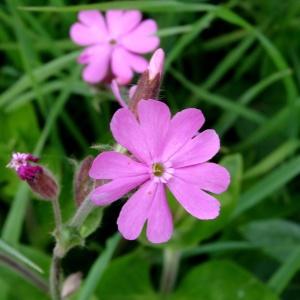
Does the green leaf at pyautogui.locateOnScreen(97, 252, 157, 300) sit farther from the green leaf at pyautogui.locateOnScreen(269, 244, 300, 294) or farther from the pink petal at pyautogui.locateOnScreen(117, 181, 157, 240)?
the pink petal at pyautogui.locateOnScreen(117, 181, 157, 240)

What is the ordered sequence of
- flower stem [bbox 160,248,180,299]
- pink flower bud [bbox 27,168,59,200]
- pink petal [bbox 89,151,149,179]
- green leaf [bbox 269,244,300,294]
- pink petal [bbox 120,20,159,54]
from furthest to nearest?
1. pink petal [bbox 120,20,159,54]
2. flower stem [bbox 160,248,180,299]
3. green leaf [bbox 269,244,300,294]
4. pink flower bud [bbox 27,168,59,200]
5. pink petal [bbox 89,151,149,179]

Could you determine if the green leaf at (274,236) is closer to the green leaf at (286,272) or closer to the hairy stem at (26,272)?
the green leaf at (286,272)

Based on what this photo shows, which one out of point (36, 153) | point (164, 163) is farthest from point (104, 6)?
point (164, 163)

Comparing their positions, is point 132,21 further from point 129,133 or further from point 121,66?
point 129,133

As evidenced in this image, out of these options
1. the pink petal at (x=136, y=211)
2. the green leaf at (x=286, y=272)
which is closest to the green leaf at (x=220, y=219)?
the green leaf at (x=286, y=272)

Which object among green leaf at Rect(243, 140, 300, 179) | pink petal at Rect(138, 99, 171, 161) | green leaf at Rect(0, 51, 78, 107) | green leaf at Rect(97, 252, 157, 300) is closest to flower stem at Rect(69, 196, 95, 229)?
pink petal at Rect(138, 99, 171, 161)

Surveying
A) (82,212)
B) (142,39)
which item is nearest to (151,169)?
(82,212)
